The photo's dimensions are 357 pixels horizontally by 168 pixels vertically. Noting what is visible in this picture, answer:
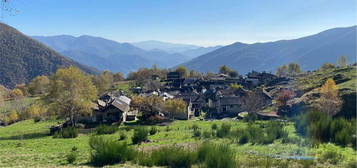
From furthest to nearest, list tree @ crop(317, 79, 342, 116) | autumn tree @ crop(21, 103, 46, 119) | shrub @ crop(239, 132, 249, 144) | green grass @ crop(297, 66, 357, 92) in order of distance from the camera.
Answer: autumn tree @ crop(21, 103, 46, 119)
green grass @ crop(297, 66, 357, 92)
tree @ crop(317, 79, 342, 116)
shrub @ crop(239, 132, 249, 144)

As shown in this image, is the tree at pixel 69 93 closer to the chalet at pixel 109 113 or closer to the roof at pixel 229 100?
the chalet at pixel 109 113

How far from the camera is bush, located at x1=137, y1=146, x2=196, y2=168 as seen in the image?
15.0 meters

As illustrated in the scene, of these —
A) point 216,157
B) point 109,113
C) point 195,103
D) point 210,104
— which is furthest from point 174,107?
point 216,157

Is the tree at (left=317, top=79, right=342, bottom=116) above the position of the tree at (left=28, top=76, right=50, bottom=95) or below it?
below

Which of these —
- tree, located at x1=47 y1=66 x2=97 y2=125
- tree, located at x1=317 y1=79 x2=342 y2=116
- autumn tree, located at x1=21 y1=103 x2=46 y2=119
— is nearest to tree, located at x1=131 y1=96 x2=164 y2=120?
tree, located at x1=47 y1=66 x2=97 y2=125

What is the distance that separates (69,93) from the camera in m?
43.2

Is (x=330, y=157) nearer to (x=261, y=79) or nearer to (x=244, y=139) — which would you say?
(x=244, y=139)

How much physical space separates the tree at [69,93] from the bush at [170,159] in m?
30.5

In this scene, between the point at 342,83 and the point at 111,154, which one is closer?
the point at 111,154

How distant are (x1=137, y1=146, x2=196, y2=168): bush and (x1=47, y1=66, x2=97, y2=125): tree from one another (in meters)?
30.5

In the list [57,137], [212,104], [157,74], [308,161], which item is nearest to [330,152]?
[308,161]

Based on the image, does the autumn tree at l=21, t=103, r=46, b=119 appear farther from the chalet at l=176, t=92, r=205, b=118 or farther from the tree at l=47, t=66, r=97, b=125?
the chalet at l=176, t=92, r=205, b=118

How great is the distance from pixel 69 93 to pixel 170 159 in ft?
106

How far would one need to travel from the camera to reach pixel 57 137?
3478 centimetres
